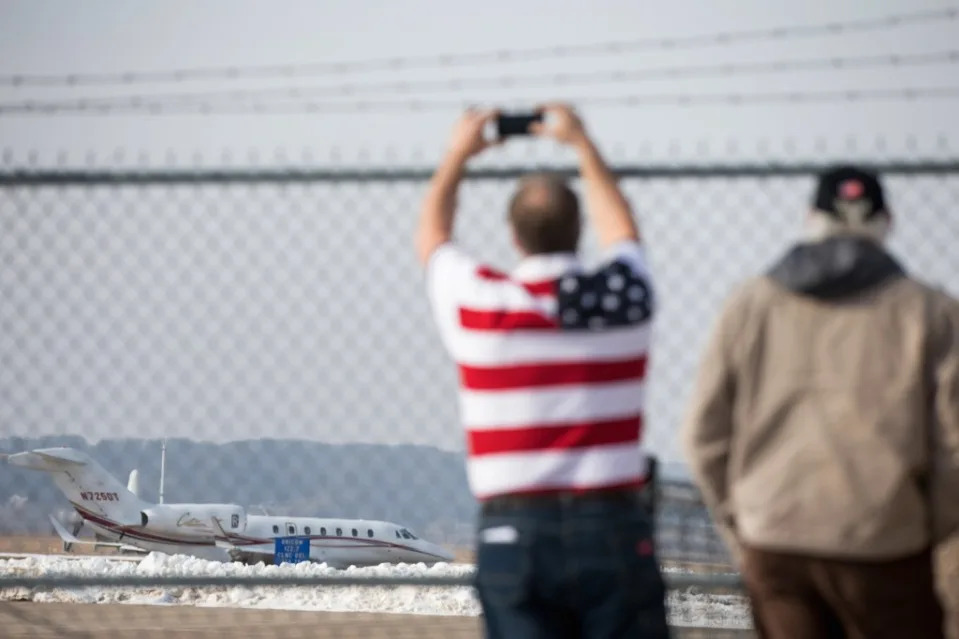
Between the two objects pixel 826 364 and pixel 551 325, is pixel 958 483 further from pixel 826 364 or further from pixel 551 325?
pixel 551 325

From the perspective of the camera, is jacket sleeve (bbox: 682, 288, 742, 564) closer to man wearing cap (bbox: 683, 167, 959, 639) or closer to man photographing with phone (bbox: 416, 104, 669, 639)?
man wearing cap (bbox: 683, 167, 959, 639)

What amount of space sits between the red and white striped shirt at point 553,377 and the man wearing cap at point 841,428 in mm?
311

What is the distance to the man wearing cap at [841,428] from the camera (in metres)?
2.80

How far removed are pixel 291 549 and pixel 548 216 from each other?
38.7m

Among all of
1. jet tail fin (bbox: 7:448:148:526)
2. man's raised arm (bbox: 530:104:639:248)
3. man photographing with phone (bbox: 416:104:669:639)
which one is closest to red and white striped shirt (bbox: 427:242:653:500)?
man photographing with phone (bbox: 416:104:669:639)

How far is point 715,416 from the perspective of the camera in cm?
300

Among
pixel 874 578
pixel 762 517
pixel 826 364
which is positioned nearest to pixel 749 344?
pixel 826 364

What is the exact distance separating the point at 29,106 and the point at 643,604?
277 centimetres

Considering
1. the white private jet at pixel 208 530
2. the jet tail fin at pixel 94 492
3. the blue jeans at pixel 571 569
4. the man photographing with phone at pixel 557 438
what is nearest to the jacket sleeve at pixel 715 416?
the man photographing with phone at pixel 557 438

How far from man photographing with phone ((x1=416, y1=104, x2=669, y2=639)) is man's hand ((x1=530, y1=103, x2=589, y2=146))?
393 millimetres

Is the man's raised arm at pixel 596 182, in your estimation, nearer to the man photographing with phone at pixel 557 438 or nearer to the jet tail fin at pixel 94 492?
the man photographing with phone at pixel 557 438

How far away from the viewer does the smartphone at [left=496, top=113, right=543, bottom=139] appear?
3.21 m

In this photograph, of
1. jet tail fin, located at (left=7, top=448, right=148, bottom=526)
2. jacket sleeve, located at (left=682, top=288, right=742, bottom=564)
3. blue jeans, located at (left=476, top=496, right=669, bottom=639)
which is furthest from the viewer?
jet tail fin, located at (left=7, top=448, right=148, bottom=526)

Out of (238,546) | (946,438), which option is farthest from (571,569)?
(238,546)
